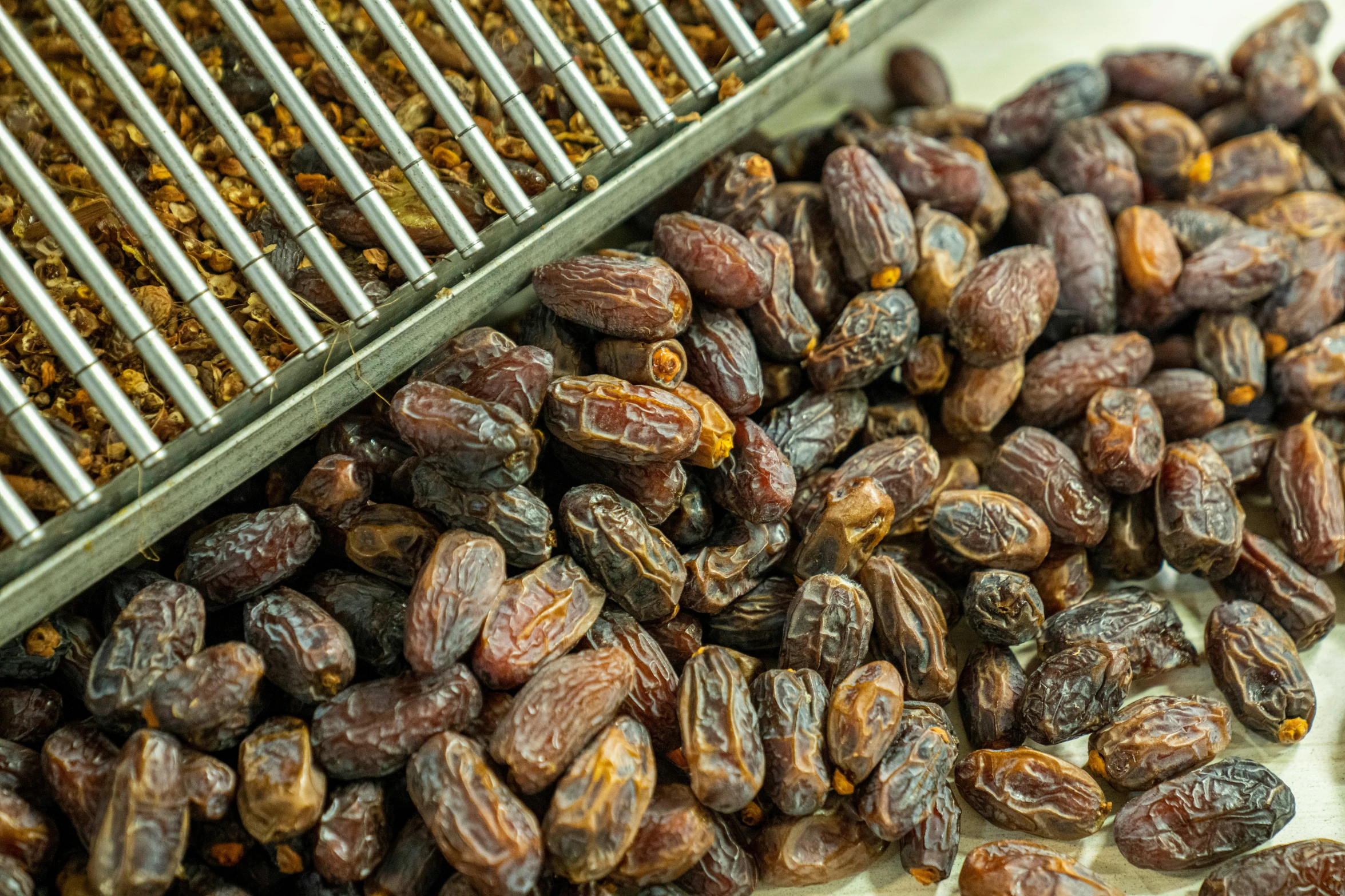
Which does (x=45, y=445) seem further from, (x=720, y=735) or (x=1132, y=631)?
(x=1132, y=631)

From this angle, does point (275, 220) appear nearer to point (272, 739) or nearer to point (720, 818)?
point (272, 739)

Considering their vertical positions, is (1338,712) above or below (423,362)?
below

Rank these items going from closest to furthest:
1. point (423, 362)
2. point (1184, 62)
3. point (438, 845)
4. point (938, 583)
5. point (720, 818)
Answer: point (438, 845)
point (720, 818)
point (423, 362)
point (938, 583)
point (1184, 62)

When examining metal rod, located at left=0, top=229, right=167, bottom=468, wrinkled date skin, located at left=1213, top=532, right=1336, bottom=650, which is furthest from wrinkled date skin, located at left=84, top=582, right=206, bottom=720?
wrinkled date skin, located at left=1213, top=532, right=1336, bottom=650

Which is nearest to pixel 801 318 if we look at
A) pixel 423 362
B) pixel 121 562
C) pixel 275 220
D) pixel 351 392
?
pixel 423 362

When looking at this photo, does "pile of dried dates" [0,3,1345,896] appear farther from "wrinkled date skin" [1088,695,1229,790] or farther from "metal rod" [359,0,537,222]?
"metal rod" [359,0,537,222]

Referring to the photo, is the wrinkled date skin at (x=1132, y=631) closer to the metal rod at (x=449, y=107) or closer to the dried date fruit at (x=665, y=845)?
the dried date fruit at (x=665, y=845)

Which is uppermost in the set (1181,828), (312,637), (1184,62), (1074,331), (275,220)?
(275,220)
